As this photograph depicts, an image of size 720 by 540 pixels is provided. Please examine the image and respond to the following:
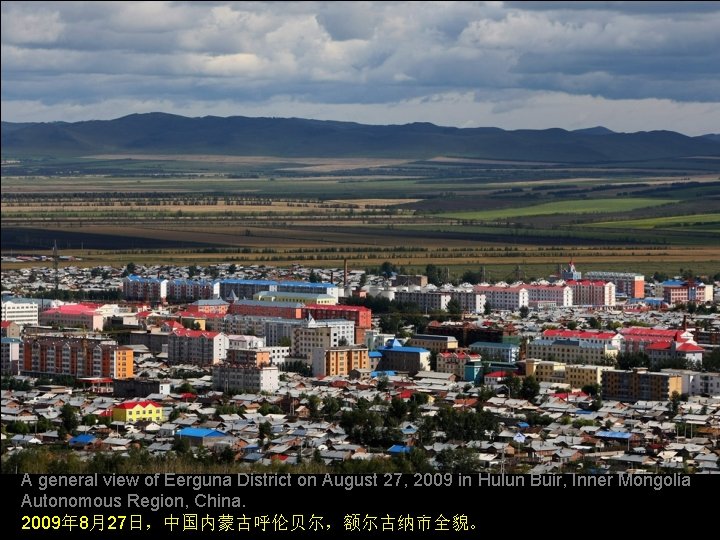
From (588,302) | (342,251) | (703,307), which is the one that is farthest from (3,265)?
(703,307)

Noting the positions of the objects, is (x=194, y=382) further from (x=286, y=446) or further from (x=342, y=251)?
(x=342, y=251)

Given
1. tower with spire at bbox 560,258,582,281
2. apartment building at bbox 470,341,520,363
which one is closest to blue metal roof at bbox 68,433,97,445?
apartment building at bbox 470,341,520,363

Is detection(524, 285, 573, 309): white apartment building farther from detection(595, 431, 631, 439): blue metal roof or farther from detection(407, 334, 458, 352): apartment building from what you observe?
detection(595, 431, 631, 439): blue metal roof

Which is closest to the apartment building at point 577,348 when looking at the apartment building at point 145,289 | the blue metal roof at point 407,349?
the blue metal roof at point 407,349

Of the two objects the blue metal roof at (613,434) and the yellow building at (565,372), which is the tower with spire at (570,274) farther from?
the blue metal roof at (613,434)

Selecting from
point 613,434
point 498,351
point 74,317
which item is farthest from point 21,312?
point 613,434

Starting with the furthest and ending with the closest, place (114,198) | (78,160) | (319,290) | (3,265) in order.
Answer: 1. (78,160)
2. (114,198)
3. (3,265)
4. (319,290)
